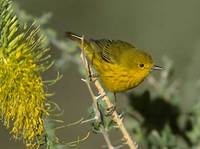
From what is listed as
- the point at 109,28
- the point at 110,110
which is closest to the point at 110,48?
the point at 110,110

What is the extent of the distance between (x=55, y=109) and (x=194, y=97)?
2.35 meters

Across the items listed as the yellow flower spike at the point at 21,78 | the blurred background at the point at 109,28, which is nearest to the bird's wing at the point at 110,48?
the yellow flower spike at the point at 21,78

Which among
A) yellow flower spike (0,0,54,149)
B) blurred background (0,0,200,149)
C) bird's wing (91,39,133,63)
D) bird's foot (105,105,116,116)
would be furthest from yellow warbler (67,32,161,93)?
blurred background (0,0,200,149)

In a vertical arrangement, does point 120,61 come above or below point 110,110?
below

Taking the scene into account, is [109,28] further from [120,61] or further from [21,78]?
[21,78]

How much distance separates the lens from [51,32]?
4.39m

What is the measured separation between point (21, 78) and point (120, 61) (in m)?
2.19

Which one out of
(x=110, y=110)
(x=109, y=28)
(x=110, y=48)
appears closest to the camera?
(x=110, y=110)

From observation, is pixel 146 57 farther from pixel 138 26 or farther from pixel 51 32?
pixel 138 26

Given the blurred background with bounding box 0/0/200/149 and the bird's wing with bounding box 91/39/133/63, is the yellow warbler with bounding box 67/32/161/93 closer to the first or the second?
the bird's wing with bounding box 91/39/133/63

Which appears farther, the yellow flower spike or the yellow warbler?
the yellow warbler

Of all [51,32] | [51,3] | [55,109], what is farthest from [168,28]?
[55,109]

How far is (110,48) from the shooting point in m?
4.80

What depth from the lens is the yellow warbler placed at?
4730 mm
